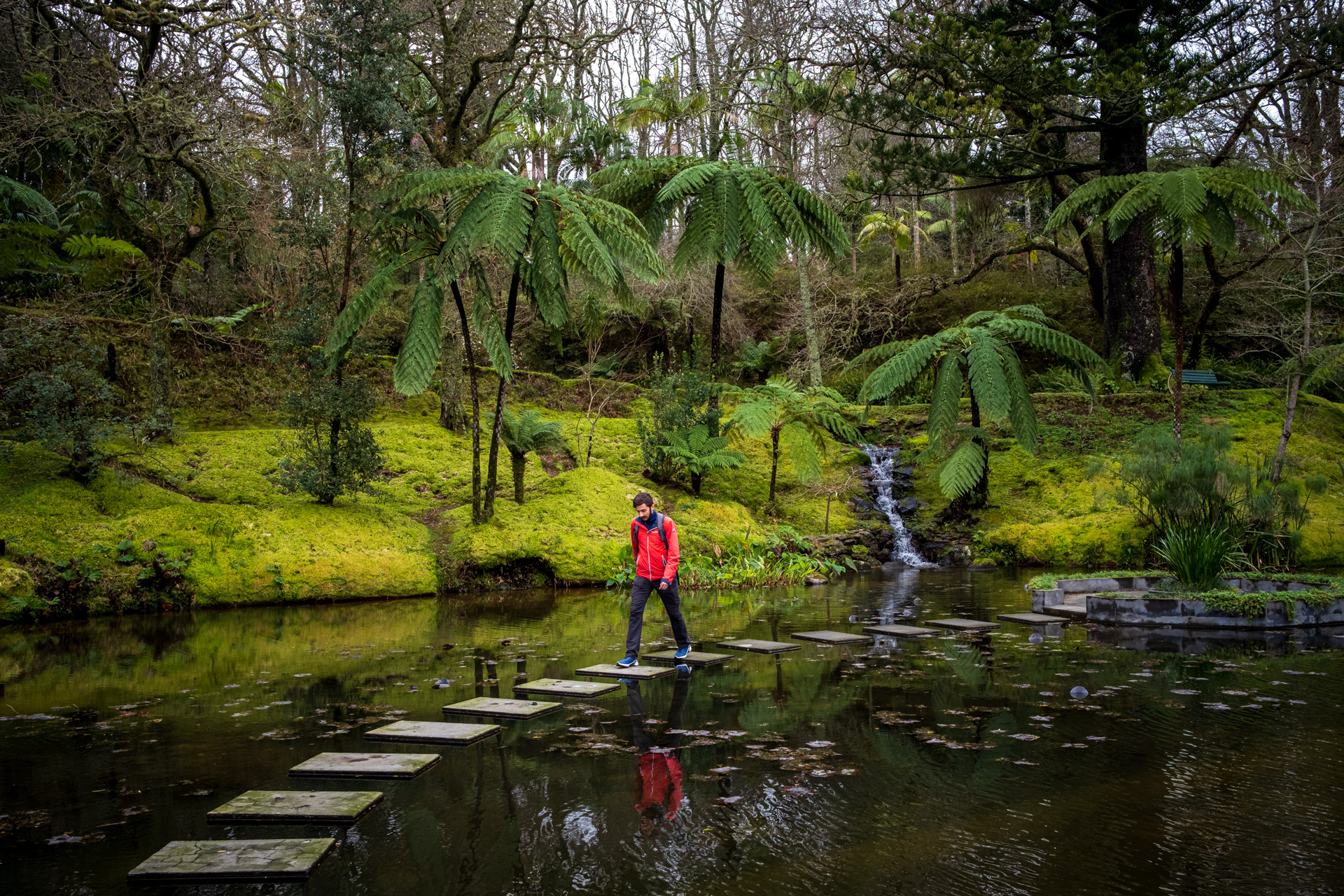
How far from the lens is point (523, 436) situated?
11.5 m

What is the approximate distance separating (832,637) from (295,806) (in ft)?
15.4

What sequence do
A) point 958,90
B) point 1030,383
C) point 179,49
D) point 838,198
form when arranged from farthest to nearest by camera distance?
point 838,198 < point 1030,383 < point 958,90 < point 179,49

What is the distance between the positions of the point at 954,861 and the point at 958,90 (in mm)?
12541

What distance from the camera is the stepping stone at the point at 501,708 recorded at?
4660 millimetres

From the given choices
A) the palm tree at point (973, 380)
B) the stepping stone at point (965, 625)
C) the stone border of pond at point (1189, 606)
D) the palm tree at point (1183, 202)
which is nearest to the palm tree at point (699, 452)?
the palm tree at point (973, 380)

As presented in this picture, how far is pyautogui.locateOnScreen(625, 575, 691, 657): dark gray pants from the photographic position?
6.00m

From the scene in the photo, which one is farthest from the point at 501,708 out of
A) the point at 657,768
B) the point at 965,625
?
the point at 965,625

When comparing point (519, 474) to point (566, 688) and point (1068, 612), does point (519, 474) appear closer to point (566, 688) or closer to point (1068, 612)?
point (566, 688)

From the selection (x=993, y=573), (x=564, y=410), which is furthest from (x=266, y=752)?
(x=564, y=410)

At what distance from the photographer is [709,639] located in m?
7.11

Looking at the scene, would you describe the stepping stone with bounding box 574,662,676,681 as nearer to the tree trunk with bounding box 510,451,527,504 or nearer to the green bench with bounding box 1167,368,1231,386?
the tree trunk with bounding box 510,451,527,504

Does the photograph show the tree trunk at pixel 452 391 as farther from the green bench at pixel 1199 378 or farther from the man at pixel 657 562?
the green bench at pixel 1199 378

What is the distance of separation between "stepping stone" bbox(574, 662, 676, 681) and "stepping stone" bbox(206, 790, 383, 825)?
95.4 inches

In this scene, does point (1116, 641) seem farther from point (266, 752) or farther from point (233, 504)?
point (233, 504)
